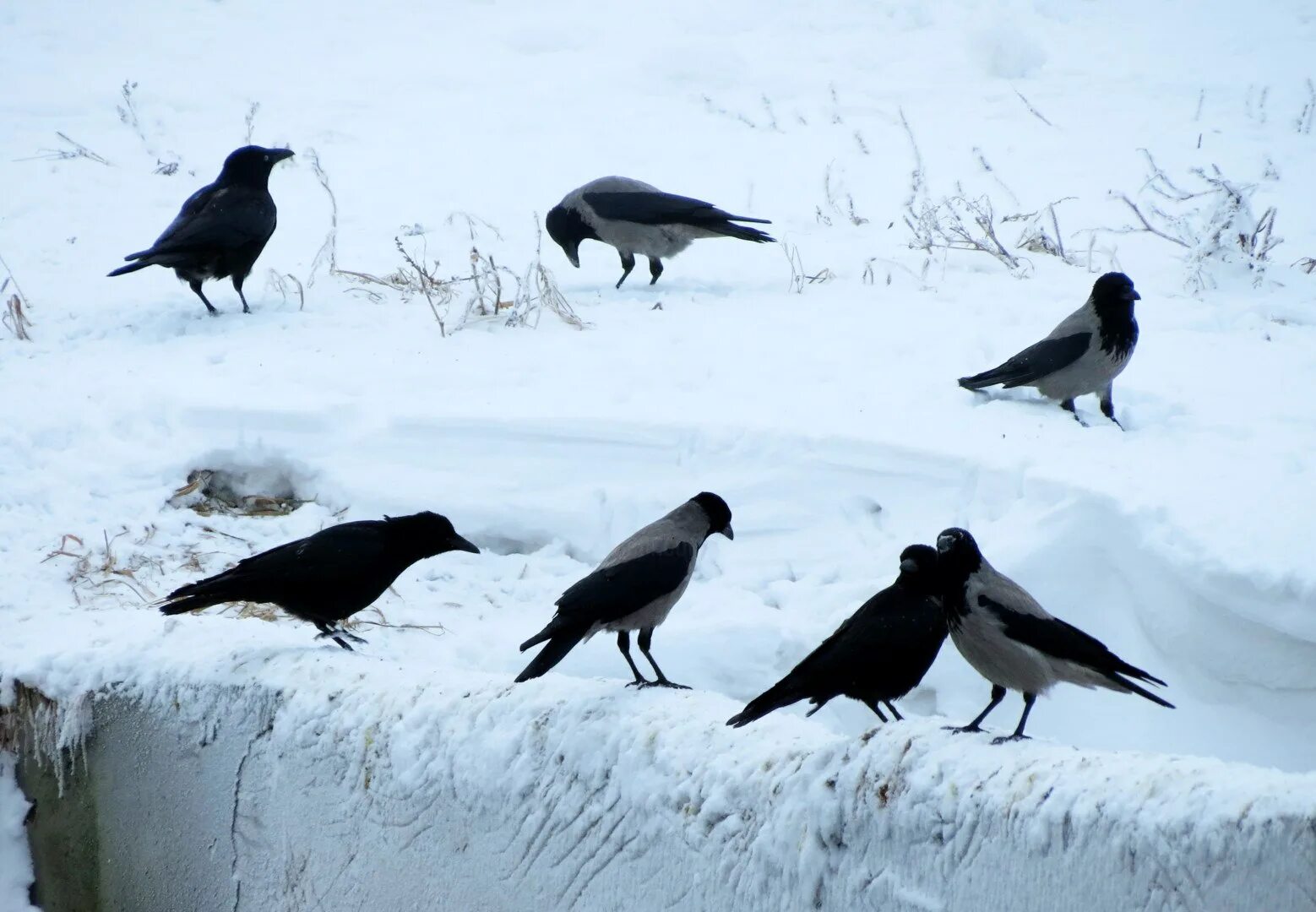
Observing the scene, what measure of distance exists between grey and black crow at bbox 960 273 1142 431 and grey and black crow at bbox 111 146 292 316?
446 cm

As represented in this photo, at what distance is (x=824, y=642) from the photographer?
3.76 metres

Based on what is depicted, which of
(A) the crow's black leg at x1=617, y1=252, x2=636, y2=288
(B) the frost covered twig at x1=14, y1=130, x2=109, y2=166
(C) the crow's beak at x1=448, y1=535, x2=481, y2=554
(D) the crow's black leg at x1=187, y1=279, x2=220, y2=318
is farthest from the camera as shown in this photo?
(B) the frost covered twig at x1=14, y1=130, x2=109, y2=166

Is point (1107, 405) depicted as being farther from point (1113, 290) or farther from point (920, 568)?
point (920, 568)

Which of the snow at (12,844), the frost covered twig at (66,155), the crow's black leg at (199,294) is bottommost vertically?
the snow at (12,844)

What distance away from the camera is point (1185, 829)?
247 cm

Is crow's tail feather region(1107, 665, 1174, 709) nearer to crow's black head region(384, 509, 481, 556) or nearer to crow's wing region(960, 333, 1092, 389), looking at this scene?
crow's black head region(384, 509, 481, 556)

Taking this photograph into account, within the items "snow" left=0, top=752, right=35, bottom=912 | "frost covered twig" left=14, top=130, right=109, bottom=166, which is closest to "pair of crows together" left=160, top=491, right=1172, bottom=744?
"snow" left=0, top=752, right=35, bottom=912

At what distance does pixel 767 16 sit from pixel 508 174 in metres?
5.25

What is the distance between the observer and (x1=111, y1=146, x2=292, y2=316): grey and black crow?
7762 mm

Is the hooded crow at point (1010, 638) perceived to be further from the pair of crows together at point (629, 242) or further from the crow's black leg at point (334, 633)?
the pair of crows together at point (629, 242)

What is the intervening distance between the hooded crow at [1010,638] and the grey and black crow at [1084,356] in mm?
2525

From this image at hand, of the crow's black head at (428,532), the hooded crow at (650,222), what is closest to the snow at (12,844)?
the crow's black head at (428,532)

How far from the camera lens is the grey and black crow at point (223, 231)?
7.76 metres

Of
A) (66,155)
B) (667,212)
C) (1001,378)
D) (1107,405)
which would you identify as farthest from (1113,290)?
(66,155)
